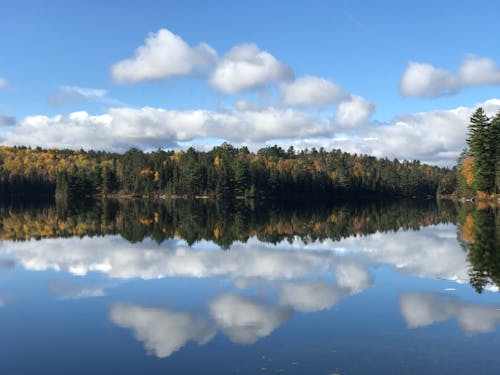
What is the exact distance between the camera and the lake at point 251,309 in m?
13.9

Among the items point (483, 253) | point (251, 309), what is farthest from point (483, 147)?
point (251, 309)

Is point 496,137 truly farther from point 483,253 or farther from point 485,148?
point 483,253

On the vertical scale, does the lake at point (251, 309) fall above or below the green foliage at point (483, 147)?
below

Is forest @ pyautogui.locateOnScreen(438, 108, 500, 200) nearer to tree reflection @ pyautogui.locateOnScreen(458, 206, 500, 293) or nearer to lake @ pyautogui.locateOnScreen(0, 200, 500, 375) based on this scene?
tree reflection @ pyautogui.locateOnScreen(458, 206, 500, 293)

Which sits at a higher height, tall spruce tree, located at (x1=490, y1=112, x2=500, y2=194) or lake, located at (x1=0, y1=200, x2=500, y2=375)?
tall spruce tree, located at (x1=490, y1=112, x2=500, y2=194)

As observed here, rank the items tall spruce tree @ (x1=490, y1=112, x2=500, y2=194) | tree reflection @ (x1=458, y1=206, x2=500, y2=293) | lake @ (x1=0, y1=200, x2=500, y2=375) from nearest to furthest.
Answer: lake @ (x1=0, y1=200, x2=500, y2=375) → tree reflection @ (x1=458, y1=206, x2=500, y2=293) → tall spruce tree @ (x1=490, y1=112, x2=500, y2=194)

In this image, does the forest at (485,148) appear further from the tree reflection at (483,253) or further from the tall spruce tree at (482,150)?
the tree reflection at (483,253)

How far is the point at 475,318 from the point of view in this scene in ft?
58.9

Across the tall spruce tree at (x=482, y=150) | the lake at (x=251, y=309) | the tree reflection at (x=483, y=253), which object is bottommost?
the lake at (x=251, y=309)

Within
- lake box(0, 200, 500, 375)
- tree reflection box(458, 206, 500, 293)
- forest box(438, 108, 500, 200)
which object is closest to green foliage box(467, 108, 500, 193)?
forest box(438, 108, 500, 200)

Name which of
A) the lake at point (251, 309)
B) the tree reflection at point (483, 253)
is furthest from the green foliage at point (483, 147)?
the lake at point (251, 309)

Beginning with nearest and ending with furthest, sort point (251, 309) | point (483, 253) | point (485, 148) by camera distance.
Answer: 1. point (251, 309)
2. point (483, 253)
3. point (485, 148)

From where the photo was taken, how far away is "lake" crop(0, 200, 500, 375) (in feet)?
45.6

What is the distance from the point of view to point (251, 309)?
19.5 meters
